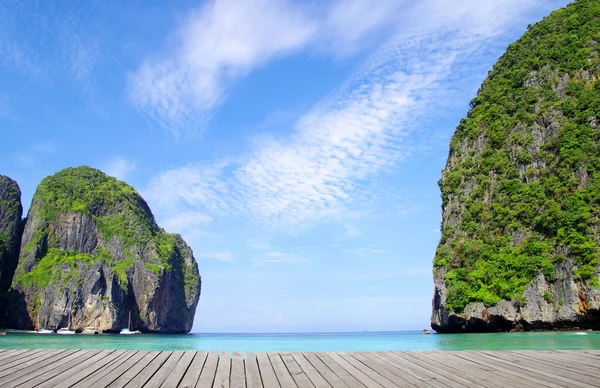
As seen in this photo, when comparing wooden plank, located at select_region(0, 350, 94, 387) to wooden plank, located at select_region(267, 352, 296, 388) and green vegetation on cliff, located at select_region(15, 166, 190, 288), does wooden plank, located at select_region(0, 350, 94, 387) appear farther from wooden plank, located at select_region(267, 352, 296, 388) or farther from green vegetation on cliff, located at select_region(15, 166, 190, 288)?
green vegetation on cliff, located at select_region(15, 166, 190, 288)

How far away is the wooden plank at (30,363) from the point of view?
4902 millimetres

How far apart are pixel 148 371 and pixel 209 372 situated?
645 mm

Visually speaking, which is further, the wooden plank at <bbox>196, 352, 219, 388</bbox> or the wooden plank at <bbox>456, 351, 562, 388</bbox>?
the wooden plank at <bbox>456, 351, 562, 388</bbox>

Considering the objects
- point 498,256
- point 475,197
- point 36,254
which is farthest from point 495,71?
point 36,254

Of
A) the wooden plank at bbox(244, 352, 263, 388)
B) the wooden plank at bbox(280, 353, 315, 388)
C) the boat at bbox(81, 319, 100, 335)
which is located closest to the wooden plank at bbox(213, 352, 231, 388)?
the wooden plank at bbox(244, 352, 263, 388)

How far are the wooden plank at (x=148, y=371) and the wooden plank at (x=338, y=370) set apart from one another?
1653mm

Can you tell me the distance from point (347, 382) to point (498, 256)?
46240 millimetres

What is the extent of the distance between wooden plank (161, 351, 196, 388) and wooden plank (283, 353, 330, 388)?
1.20 metres

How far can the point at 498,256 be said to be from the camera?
4659 cm

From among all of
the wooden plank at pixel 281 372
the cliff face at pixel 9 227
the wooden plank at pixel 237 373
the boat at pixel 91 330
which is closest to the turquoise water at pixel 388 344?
the wooden plank at pixel 281 372

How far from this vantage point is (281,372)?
15.8 ft

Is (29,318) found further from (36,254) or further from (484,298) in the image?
(484,298)

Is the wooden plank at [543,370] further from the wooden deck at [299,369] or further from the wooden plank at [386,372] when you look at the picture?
the wooden plank at [386,372]

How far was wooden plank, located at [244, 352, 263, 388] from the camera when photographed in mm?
4312
